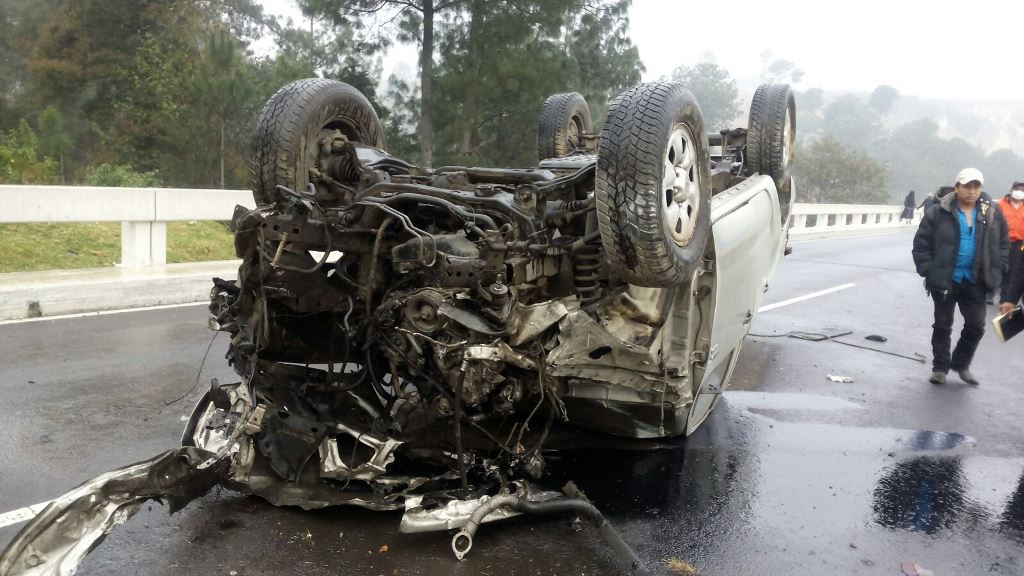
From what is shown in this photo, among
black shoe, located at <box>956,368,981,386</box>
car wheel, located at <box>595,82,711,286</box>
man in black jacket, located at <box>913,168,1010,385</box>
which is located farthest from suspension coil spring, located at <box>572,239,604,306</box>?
black shoe, located at <box>956,368,981,386</box>

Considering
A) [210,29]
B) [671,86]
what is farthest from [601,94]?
[671,86]

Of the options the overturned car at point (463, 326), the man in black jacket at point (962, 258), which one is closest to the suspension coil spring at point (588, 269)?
the overturned car at point (463, 326)

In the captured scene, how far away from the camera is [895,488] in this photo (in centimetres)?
434

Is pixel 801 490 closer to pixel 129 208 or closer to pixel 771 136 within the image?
pixel 771 136

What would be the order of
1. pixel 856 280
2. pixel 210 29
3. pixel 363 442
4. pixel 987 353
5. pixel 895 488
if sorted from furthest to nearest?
pixel 210 29, pixel 856 280, pixel 987 353, pixel 895 488, pixel 363 442

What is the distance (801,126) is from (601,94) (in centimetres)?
9368

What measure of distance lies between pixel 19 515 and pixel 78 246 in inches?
355

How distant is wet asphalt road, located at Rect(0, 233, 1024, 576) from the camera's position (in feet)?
10.9

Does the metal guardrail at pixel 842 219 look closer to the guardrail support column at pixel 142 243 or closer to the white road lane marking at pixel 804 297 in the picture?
the white road lane marking at pixel 804 297

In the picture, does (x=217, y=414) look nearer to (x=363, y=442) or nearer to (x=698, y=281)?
(x=363, y=442)

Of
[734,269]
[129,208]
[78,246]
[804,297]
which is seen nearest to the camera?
[734,269]

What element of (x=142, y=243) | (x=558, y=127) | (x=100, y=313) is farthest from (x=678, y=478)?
(x=142, y=243)

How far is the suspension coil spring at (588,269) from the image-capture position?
4008mm

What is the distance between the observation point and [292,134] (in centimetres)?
445
